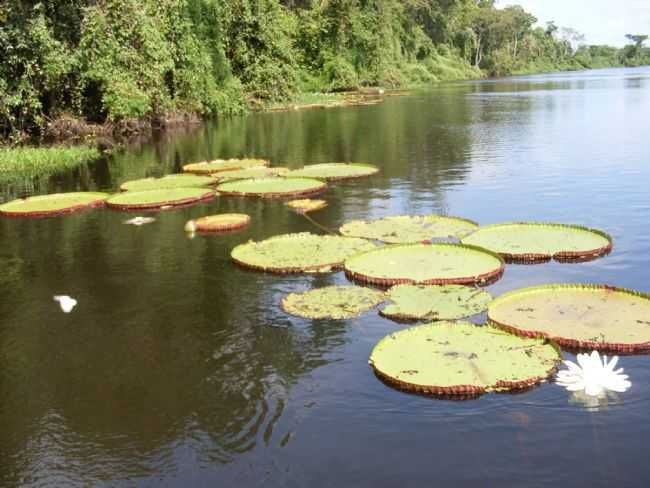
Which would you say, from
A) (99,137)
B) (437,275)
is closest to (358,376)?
(437,275)

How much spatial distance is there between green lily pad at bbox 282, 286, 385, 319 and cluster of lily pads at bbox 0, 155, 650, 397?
0.01 metres

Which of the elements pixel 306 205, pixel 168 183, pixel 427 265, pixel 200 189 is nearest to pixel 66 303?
pixel 427 265

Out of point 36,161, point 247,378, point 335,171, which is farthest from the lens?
point 36,161

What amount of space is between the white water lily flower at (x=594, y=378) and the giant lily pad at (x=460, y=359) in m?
0.22

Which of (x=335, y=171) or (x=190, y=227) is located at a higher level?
(x=335, y=171)

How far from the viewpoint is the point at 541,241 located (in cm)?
783

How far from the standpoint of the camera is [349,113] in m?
29.4

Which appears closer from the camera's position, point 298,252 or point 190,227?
point 298,252

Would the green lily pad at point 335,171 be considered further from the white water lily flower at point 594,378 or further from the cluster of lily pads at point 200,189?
the white water lily flower at point 594,378

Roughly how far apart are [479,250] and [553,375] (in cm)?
272

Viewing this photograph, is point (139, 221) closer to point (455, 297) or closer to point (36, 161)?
point (455, 297)

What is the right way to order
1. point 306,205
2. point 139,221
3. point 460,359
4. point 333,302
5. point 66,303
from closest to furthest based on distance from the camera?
point 460,359, point 333,302, point 66,303, point 139,221, point 306,205

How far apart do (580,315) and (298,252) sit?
3403 mm

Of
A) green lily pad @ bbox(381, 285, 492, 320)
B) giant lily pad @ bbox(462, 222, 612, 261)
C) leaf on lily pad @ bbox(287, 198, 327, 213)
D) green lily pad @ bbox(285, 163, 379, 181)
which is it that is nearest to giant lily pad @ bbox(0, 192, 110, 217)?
leaf on lily pad @ bbox(287, 198, 327, 213)
